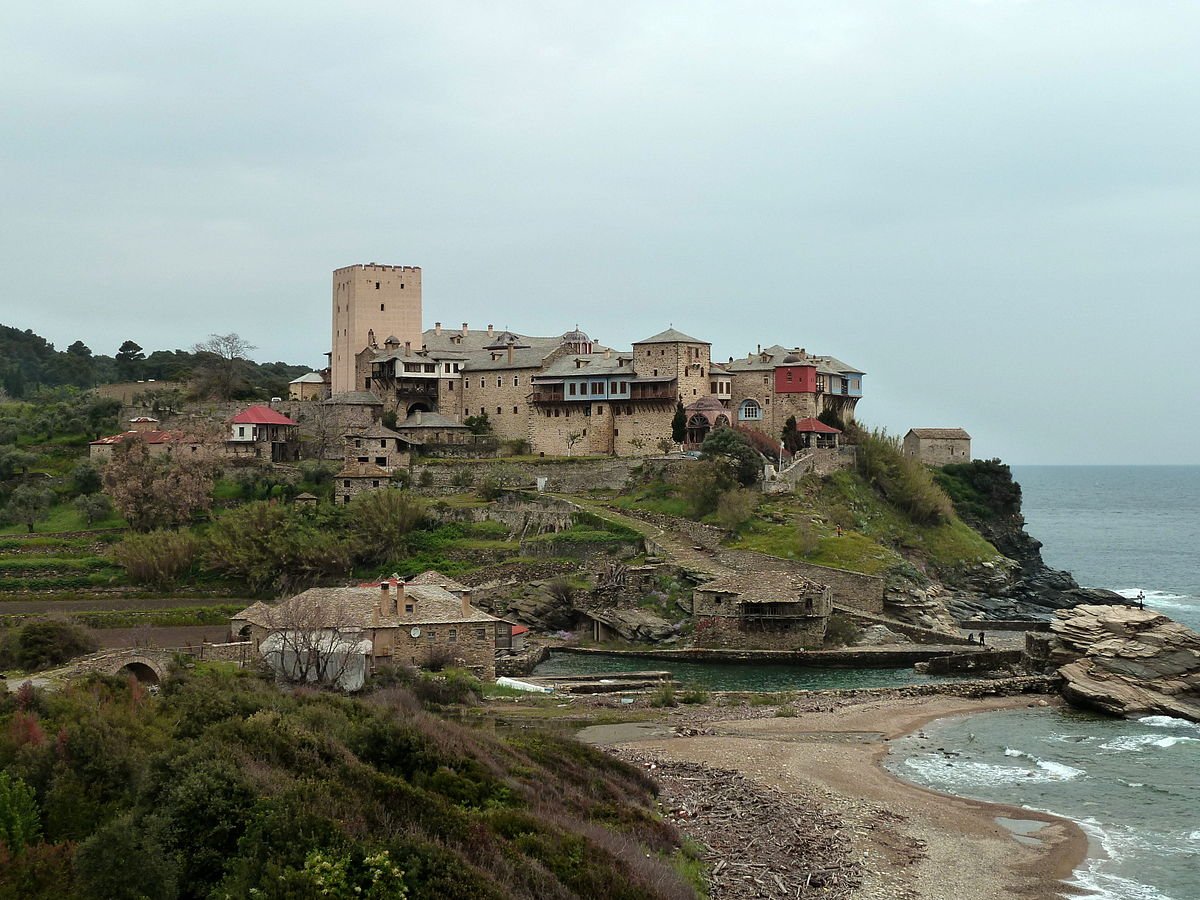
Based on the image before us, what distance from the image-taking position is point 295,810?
18281 mm

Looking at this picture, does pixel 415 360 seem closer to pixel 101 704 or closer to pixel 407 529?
pixel 407 529

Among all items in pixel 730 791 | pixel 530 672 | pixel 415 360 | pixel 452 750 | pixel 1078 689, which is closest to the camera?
pixel 452 750

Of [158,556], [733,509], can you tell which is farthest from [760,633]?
[158,556]

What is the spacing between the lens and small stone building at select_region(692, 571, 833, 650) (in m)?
50.0

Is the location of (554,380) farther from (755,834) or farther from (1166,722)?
(755,834)

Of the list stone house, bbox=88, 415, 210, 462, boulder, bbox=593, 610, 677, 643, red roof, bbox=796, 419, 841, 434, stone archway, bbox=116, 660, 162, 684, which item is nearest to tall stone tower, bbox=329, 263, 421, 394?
stone house, bbox=88, 415, 210, 462

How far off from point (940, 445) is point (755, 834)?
63512mm

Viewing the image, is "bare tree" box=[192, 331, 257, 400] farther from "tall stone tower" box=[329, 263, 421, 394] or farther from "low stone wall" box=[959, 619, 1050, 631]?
"low stone wall" box=[959, 619, 1050, 631]

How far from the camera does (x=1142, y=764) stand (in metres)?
32.4

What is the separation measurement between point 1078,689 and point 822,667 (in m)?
10.5

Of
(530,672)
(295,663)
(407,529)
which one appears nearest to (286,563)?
(407,529)

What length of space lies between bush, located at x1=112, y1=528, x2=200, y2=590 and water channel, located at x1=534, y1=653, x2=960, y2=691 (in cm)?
1916

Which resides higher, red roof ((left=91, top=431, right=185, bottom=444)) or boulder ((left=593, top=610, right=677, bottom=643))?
red roof ((left=91, top=431, right=185, bottom=444))

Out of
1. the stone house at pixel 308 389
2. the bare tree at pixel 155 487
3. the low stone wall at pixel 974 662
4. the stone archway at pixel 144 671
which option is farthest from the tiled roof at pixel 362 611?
the stone house at pixel 308 389
